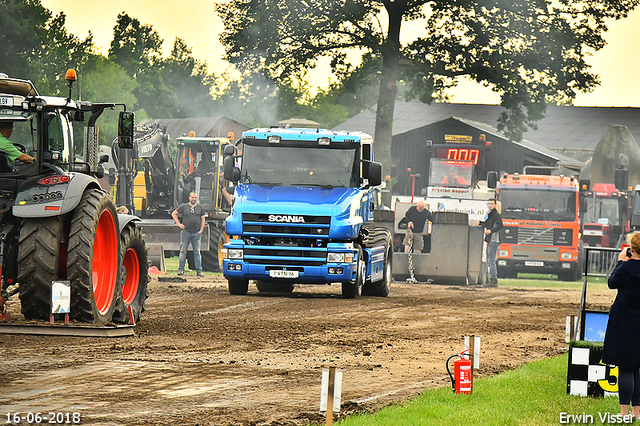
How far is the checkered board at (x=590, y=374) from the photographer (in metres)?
9.38

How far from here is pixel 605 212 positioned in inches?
1644

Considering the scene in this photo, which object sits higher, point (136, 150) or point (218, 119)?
point (218, 119)

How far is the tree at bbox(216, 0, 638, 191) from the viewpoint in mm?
40469

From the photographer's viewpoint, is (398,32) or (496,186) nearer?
(496,186)

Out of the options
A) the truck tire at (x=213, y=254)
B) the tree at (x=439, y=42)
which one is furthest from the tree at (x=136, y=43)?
the truck tire at (x=213, y=254)

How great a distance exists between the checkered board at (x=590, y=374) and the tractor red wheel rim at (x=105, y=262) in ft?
16.8

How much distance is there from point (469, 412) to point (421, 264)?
18.3m

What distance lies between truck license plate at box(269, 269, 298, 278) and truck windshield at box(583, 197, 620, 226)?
25.6 meters

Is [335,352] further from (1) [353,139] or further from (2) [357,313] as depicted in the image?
(1) [353,139]

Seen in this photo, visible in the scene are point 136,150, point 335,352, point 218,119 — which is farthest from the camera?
point 218,119

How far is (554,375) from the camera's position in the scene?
10.9 m

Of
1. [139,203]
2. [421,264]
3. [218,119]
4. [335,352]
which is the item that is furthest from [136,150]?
[218,119]

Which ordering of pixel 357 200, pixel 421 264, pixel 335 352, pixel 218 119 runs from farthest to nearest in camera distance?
pixel 218 119 → pixel 421 264 → pixel 357 200 → pixel 335 352

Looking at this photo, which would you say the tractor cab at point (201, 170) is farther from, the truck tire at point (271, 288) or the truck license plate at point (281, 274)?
the truck license plate at point (281, 274)
